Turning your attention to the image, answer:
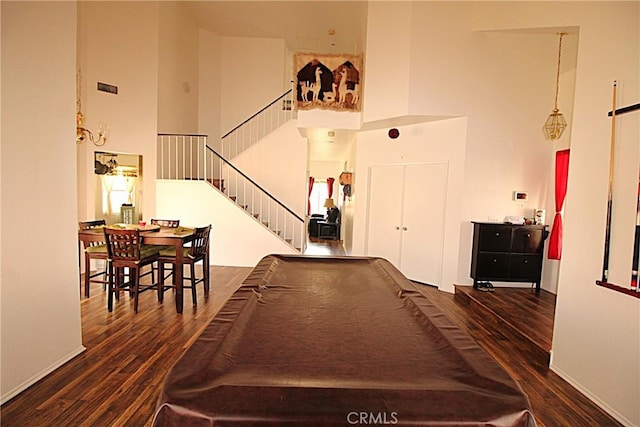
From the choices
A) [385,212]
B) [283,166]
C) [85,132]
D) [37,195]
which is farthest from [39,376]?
[283,166]

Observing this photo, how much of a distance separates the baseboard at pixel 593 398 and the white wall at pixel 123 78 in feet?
22.5

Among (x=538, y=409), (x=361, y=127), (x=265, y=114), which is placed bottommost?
(x=538, y=409)

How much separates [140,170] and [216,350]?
650 centimetres

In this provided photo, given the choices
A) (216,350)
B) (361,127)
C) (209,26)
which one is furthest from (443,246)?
(209,26)

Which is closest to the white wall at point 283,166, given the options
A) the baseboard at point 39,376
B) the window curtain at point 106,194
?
the window curtain at point 106,194

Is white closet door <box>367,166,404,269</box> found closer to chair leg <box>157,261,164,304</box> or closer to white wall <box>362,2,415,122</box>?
white wall <box>362,2,415,122</box>

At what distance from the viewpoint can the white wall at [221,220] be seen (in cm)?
696

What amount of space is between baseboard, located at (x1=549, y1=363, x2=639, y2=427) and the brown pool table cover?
164 cm

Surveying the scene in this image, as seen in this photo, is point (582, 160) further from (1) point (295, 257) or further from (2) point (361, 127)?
(2) point (361, 127)

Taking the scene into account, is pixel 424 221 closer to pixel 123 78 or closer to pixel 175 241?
pixel 175 241

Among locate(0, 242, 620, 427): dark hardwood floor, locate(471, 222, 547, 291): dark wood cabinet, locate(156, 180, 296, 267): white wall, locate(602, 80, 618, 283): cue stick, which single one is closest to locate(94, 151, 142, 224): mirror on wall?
locate(156, 180, 296, 267): white wall

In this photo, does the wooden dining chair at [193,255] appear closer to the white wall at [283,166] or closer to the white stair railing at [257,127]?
the white wall at [283,166]

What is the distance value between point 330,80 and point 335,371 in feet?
18.6

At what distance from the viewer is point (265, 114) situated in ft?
29.4
